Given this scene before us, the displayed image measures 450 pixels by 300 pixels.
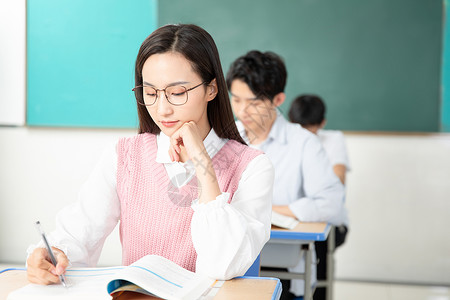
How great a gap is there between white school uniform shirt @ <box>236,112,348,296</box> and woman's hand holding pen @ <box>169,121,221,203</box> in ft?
3.93

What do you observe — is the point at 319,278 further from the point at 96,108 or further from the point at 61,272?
the point at 96,108

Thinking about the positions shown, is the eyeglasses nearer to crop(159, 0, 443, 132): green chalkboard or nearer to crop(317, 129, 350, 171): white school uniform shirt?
crop(317, 129, 350, 171): white school uniform shirt

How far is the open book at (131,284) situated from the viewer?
3.46 ft

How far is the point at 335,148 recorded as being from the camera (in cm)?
366

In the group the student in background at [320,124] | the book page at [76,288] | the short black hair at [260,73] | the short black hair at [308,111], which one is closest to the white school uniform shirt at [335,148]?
the student in background at [320,124]

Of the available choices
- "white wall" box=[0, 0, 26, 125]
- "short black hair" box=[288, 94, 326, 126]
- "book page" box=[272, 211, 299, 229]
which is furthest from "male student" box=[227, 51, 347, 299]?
"white wall" box=[0, 0, 26, 125]

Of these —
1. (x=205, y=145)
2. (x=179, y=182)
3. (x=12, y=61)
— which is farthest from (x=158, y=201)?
(x=12, y=61)

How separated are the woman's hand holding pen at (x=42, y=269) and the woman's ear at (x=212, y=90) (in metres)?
0.55

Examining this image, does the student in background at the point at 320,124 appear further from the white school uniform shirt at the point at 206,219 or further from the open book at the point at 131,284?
the open book at the point at 131,284

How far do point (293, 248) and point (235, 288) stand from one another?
1081 mm

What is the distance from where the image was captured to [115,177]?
59.4 inches

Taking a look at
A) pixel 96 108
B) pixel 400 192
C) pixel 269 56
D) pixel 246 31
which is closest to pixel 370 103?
pixel 400 192

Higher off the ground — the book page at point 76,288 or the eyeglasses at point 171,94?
the eyeglasses at point 171,94

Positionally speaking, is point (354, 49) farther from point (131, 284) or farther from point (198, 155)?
point (131, 284)
